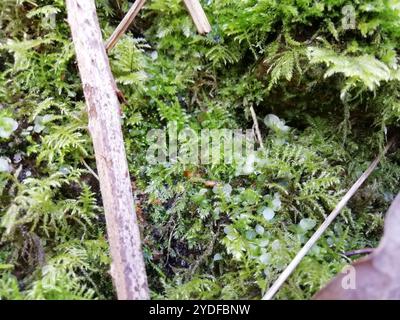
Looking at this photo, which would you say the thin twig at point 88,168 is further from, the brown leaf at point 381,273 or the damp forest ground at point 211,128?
the brown leaf at point 381,273

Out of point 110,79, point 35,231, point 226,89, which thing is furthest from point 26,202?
point 226,89

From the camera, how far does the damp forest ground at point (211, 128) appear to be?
144 cm

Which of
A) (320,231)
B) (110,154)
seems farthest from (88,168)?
(320,231)

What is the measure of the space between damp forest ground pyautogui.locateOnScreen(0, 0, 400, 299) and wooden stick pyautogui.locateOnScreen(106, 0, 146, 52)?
0.07 m

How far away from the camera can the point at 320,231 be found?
149cm

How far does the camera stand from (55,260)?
1.39 metres

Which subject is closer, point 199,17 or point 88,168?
point 88,168

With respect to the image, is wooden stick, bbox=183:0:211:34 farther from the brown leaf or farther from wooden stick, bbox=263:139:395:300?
the brown leaf

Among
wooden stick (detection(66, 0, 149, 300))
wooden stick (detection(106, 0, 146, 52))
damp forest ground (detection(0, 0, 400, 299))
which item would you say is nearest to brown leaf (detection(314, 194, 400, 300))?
→ damp forest ground (detection(0, 0, 400, 299))

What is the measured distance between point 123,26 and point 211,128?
0.57 m

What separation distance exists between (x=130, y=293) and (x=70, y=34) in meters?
1.14

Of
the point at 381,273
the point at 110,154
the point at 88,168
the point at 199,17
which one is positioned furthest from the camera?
the point at 199,17

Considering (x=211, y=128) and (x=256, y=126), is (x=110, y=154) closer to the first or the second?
(x=211, y=128)

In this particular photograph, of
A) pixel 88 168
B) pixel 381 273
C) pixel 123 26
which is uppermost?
pixel 123 26
